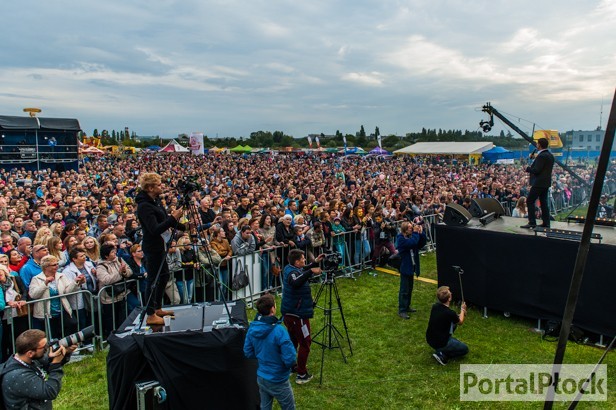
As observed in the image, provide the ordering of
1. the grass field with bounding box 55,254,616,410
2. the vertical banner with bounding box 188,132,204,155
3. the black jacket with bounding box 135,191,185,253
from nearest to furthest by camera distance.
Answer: the black jacket with bounding box 135,191,185,253
the grass field with bounding box 55,254,616,410
the vertical banner with bounding box 188,132,204,155

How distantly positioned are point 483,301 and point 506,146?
48.9 m

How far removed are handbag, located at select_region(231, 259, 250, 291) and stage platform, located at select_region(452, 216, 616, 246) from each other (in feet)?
15.3

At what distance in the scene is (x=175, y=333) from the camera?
4.78 metres

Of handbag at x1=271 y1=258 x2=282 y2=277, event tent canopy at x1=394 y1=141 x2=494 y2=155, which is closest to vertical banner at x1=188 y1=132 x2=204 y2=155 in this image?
event tent canopy at x1=394 y1=141 x2=494 y2=155

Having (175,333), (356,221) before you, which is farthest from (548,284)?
(175,333)

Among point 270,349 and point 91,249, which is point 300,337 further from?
point 91,249

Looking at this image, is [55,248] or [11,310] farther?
[55,248]

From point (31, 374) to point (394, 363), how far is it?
4.99m

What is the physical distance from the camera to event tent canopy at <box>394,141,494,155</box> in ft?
169

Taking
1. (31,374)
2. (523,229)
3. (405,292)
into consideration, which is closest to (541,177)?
(523,229)

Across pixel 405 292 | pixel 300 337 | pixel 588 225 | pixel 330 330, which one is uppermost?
pixel 588 225

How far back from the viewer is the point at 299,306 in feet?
20.5

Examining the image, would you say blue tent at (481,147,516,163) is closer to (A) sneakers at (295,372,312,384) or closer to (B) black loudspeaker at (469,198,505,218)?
(B) black loudspeaker at (469,198,505,218)

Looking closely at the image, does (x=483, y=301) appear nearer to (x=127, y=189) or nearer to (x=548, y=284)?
(x=548, y=284)
